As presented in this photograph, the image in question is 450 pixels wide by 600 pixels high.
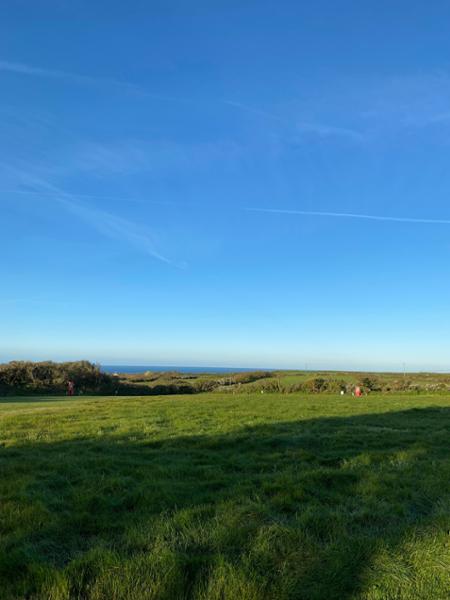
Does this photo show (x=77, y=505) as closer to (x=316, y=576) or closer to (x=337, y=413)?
(x=316, y=576)

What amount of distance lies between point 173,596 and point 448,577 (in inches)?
98.2

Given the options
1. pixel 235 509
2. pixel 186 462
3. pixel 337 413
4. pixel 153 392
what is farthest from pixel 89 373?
pixel 235 509

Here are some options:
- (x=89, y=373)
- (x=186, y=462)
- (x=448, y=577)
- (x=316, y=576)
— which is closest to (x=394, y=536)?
(x=448, y=577)

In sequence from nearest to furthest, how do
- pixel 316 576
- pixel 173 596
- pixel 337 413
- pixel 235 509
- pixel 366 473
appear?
1. pixel 173 596
2. pixel 316 576
3. pixel 235 509
4. pixel 366 473
5. pixel 337 413

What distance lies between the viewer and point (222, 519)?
4.92 meters

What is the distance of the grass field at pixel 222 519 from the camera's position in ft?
11.9

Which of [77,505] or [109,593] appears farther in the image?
[77,505]

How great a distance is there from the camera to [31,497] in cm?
→ 569

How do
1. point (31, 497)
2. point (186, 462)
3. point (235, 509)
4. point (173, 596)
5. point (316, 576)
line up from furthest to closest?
point (186, 462)
point (31, 497)
point (235, 509)
point (316, 576)
point (173, 596)

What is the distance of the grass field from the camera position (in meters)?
3.62

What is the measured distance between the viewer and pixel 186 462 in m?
8.18

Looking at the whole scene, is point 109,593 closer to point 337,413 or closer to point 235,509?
point 235,509

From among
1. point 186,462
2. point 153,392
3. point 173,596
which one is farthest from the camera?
point 153,392

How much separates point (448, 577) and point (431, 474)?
13.1 ft
